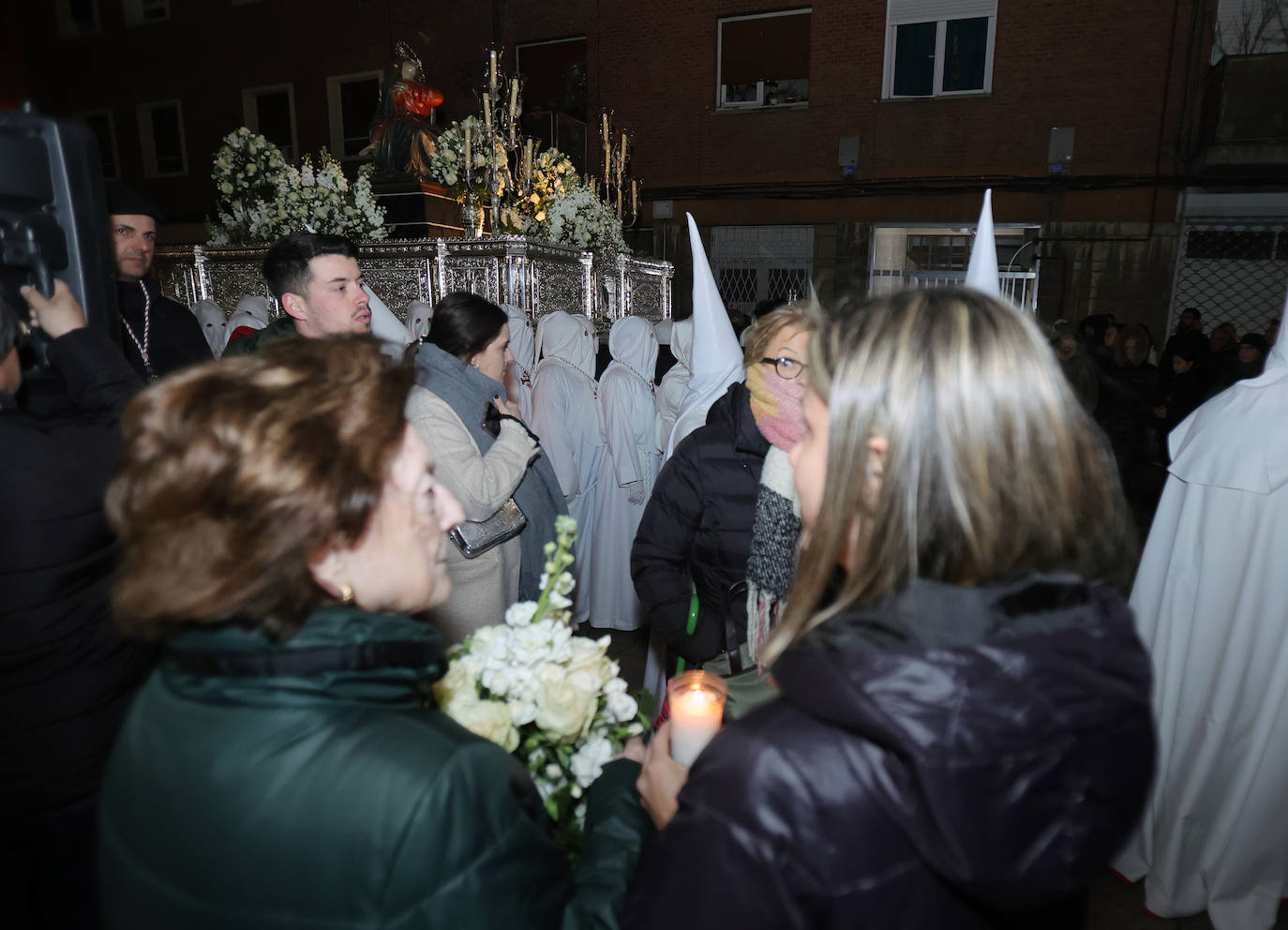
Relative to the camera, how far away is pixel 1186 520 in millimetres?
2791

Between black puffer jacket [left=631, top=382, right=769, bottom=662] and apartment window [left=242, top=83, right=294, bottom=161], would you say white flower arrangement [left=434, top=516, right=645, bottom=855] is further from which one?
apartment window [left=242, top=83, right=294, bottom=161]

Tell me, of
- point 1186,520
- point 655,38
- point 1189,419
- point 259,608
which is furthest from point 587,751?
point 655,38

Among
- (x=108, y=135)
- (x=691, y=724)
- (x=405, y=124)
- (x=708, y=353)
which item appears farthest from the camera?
(x=108, y=135)

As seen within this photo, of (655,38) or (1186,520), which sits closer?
(1186,520)

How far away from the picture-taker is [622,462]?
520 centimetres

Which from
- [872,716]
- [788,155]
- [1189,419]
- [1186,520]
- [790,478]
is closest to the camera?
[872,716]

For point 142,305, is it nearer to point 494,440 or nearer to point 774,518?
point 494,440

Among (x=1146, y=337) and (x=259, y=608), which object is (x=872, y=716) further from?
(x=1146, y=337)

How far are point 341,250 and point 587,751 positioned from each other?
7.82ft

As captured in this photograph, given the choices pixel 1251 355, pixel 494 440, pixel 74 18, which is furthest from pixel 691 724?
pixel 74 18

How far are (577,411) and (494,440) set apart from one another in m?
2.34

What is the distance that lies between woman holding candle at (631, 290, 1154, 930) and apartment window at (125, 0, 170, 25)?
23333 millimetres

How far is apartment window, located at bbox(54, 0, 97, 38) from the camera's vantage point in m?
18.5

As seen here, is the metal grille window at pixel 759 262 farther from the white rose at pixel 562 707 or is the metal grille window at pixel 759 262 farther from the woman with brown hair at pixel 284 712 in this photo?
the woman with brown hair at pixel 284 712
